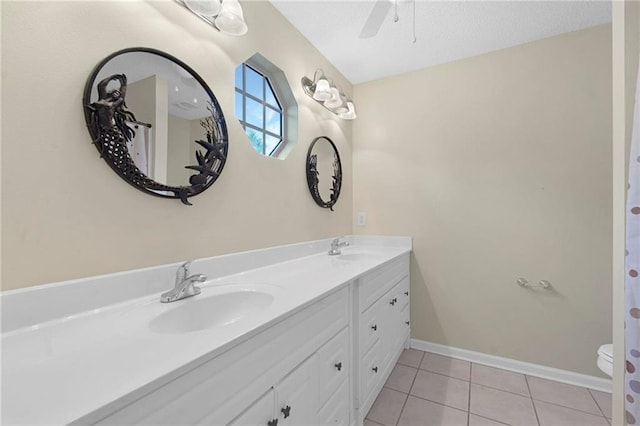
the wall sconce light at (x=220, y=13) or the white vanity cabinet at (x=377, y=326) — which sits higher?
the wall sconce light at (x=220, y=13)

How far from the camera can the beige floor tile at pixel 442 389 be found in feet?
5.23

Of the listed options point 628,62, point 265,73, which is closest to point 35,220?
point 265,73

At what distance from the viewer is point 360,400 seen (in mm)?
1342

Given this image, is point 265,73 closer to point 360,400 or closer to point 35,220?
point 35,220

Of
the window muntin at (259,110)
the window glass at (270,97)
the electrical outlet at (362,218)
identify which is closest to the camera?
the window muntin at (259,110)

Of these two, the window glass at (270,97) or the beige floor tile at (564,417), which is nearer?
the beige floor tile at (564,417)

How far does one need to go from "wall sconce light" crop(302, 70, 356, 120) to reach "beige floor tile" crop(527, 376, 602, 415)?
2.34 m

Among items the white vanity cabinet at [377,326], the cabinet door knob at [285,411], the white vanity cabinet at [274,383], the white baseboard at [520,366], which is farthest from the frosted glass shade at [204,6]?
the white baseboard at [520,366]

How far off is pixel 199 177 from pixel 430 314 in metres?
2.04

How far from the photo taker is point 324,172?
6.74 feet

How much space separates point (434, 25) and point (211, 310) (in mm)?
2126

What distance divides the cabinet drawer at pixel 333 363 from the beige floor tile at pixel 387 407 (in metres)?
0.49

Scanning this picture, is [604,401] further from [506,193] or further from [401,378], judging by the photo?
[506,193]

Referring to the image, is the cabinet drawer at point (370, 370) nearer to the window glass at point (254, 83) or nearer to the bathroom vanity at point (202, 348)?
the bathroom vanity at point (202, 348)
